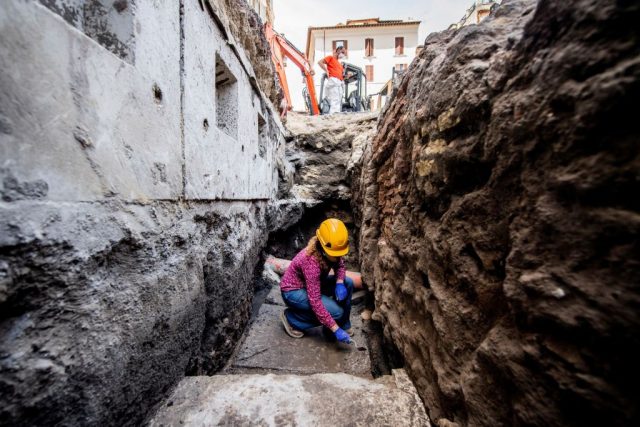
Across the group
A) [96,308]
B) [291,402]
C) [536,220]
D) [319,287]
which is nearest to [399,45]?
[319,287]

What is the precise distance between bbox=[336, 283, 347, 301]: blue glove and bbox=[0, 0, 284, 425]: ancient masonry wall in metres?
1.40

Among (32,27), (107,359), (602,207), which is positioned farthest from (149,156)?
(602,207)

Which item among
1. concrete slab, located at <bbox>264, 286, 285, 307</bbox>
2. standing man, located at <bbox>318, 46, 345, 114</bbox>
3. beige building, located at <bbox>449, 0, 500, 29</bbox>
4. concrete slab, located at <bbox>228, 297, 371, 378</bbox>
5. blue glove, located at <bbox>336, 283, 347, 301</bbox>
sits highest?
beige building, located at <bbox>449, 0, 500, 29</bbox>

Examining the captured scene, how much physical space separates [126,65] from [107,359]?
3.66 feet

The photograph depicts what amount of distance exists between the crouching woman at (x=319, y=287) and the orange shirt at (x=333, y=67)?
7134 mm

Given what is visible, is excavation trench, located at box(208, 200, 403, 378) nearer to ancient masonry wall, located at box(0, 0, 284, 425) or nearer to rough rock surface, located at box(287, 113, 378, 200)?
ancient masonry wall, located at box(0, 0, 284, 425)

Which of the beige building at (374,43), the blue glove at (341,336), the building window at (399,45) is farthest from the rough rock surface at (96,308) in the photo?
the building window at (399,45)

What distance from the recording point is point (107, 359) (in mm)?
949

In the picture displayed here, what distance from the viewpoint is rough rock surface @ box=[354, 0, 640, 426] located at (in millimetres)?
489

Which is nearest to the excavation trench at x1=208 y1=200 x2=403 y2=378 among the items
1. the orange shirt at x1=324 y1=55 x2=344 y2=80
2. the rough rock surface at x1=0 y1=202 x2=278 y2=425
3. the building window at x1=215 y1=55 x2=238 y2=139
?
the rough rock surface at x1=0 y1=202 x2=278 y2=425

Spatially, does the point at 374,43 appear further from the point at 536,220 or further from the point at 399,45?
the point at 536,220

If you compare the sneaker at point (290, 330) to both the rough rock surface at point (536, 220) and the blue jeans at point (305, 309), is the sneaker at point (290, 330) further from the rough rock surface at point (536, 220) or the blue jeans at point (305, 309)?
the rough rock surface at point (536, 220)

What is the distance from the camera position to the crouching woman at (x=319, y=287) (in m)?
2.54

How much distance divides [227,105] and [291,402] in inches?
94.9
